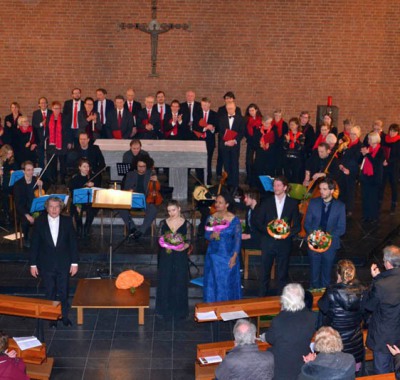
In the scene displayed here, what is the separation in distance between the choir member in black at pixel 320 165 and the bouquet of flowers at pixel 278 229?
2.46 metres

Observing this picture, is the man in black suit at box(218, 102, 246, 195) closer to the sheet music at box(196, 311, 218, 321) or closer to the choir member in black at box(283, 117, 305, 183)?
the choir member in black at box(283, 117, 305, 183)

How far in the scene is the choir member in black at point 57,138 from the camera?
15.1 m

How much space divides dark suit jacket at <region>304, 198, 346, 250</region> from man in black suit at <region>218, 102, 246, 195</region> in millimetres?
4809

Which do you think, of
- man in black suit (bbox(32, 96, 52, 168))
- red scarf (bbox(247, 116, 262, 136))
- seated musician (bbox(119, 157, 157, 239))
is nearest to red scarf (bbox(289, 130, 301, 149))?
red scarf (bbox(247, 116, 262, 136))

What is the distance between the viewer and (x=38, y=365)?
8.89 m

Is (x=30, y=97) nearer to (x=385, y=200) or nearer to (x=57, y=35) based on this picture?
(x=57, y=35)

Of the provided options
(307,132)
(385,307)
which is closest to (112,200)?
(385,307)

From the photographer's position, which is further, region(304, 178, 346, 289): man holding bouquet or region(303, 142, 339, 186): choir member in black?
region(303, 142, 339, 186): choir member in black

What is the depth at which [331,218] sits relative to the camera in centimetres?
1024

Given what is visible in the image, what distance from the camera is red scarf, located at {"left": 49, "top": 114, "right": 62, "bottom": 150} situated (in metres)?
15.1

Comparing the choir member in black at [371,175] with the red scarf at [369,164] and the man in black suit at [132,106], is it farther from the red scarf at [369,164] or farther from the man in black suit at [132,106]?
the man in black suit at [132,106]

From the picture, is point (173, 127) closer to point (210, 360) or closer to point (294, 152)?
point (294, 152)

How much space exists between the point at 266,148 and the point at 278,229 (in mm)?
4806

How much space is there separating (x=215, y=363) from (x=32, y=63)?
1042cm
